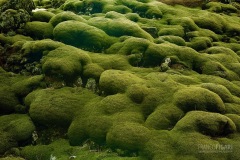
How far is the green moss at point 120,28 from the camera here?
34166 mm

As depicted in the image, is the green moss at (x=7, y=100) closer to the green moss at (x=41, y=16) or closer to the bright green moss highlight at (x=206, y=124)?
the bright green moss highlight at (x=206, y=124)

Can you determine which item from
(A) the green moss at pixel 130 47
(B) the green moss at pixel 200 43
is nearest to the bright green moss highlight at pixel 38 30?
(A) the green moss at pixel 130 47

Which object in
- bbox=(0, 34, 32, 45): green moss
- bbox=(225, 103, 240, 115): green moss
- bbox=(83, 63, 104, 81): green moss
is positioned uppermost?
bbox=(0, 34, 32, 45): green moss

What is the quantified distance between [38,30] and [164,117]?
19408mm

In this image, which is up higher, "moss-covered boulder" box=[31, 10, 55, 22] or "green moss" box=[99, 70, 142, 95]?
"moss-covered boulder" box=[31, 10, 55, 22]

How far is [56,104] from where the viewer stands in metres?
21.8

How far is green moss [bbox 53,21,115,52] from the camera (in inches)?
1209

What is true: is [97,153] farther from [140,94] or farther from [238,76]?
[238,76]

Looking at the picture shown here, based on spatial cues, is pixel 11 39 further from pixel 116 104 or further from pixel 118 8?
pixel 118 8

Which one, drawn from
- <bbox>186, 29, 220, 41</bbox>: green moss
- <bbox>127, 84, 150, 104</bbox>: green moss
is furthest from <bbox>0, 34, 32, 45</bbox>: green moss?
<bbox>186, 29, 220, 41</bbox>: green moss

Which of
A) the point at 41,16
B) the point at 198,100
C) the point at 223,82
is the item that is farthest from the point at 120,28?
the point at 198,100

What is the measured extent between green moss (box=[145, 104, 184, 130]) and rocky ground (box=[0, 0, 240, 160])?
7cm

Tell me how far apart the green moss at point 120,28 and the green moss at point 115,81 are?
10459 millimetres

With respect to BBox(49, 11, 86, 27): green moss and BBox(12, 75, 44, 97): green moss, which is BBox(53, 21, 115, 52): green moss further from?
BBox(12, 75, 44, 97): green moss
